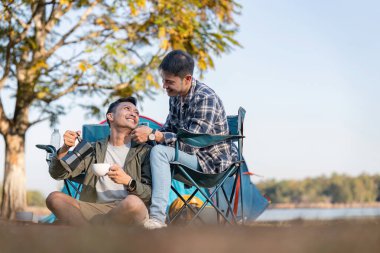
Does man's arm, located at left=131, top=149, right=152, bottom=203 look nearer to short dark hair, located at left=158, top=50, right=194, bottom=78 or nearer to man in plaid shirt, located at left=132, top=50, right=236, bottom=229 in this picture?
man in plaid shirt, located at left=132, top=50, right=236, bottom=229

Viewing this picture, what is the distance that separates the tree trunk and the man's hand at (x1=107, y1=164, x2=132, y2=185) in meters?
6.23

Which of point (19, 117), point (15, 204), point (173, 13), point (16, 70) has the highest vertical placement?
point (173, 13)

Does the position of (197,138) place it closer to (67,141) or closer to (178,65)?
(178,65)

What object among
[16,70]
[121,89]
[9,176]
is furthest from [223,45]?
[9,176]

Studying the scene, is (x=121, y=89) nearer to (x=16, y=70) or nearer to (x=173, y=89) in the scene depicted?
(x=16, y=70)

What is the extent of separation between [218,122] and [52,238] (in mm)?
1633

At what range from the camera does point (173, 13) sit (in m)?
7.96

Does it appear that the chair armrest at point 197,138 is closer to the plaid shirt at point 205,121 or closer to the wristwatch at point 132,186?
the plaid shirt at point 205,121

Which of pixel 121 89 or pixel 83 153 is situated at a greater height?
pixel 121 89

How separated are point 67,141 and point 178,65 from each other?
2.13ft

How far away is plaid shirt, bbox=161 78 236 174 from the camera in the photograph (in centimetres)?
290

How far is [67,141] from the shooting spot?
279 centimetres

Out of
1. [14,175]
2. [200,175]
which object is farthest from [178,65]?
[14,175]

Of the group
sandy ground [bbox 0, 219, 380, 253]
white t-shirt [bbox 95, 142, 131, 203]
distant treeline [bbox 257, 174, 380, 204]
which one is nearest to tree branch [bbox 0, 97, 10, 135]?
white t-shirt [bbox 95, 142, 131, 203]
